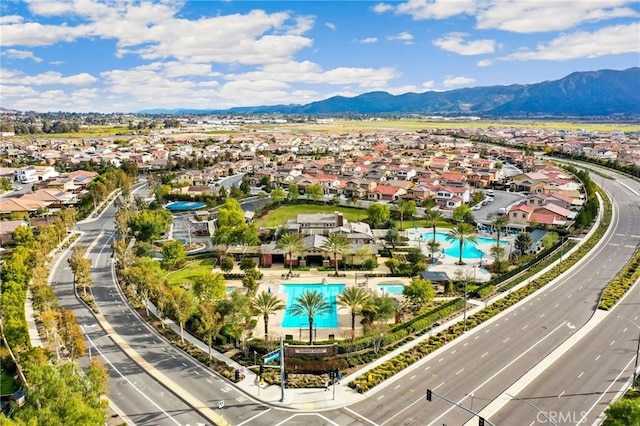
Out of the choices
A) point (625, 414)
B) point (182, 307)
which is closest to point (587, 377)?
point (625, 414)

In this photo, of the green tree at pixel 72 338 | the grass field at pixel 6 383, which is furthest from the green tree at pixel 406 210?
the grass field at pixel 6 383

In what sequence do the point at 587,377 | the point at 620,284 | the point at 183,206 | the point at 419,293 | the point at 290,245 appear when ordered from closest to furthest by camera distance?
1. the point at 587,377
2. the point at 419,293
3. the point at 620,284
4. the point at 290,245
5. the point at 183,206

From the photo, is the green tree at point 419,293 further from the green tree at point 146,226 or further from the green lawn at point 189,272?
Answer: the green tree at point 146,226

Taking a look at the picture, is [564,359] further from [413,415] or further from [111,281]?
[111,281]

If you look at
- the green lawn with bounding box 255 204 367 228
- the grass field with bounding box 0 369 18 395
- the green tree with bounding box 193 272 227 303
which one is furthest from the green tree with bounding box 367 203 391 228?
the grass field with bounding box 0 369 18 395

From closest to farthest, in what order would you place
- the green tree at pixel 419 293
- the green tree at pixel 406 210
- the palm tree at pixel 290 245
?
the green tree at pixel 419 293 → the palm tree at pixel 290 245 → the green tree at pixel 406 210

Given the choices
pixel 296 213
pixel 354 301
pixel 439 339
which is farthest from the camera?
pixel 296 213

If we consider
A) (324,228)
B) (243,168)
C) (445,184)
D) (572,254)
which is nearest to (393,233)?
(324,228)

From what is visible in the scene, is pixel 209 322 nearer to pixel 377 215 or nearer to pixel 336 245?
pixel 336 245
